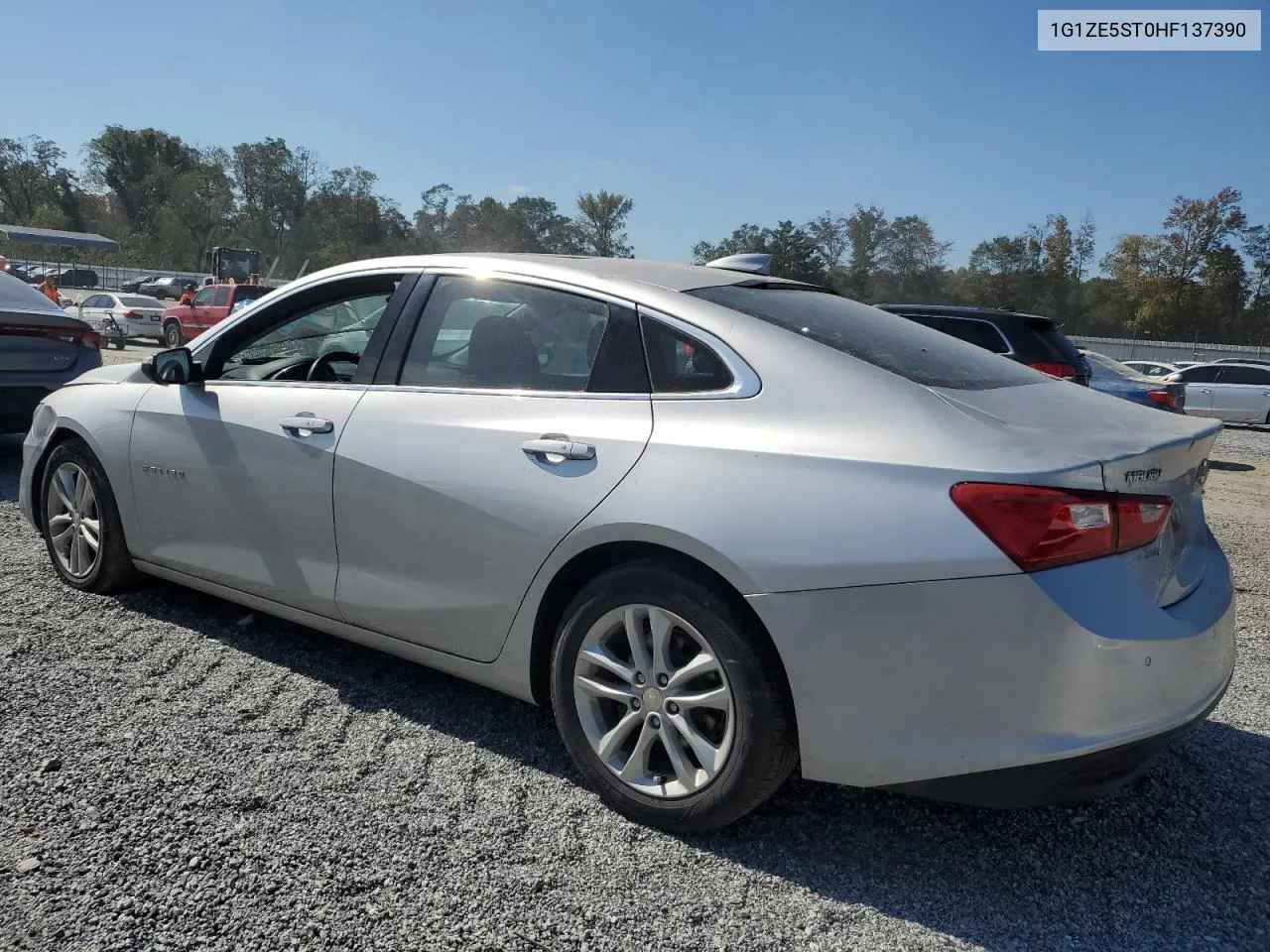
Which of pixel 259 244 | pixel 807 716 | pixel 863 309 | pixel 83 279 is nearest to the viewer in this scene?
pixel 807 716

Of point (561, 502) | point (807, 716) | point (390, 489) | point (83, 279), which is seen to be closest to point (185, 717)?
point (390, 489)

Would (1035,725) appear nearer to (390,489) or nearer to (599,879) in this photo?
(599,879)

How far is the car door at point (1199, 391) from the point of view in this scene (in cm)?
2002

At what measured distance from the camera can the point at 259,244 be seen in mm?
76438

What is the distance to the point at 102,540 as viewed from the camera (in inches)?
161

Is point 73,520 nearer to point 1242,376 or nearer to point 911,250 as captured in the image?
point 1242,376

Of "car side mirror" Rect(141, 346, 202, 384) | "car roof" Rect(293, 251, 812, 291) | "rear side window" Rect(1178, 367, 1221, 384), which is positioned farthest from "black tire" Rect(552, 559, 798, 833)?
"rear side window" Rect(1178, 367, 1221, 384)

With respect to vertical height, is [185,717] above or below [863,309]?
below

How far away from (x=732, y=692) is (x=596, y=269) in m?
1.46

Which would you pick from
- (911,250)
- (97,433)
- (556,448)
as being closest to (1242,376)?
(556,448)

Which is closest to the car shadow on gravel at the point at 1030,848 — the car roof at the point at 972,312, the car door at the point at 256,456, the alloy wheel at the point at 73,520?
the car door at the point at 256,456

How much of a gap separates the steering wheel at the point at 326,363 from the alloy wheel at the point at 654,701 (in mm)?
1746

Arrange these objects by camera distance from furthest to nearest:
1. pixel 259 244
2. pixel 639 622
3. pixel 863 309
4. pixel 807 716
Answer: pixel 259 244 → pixel 863 309 → pixel 639 622 → pixel 807 716

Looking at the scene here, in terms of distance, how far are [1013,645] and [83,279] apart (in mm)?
61313
